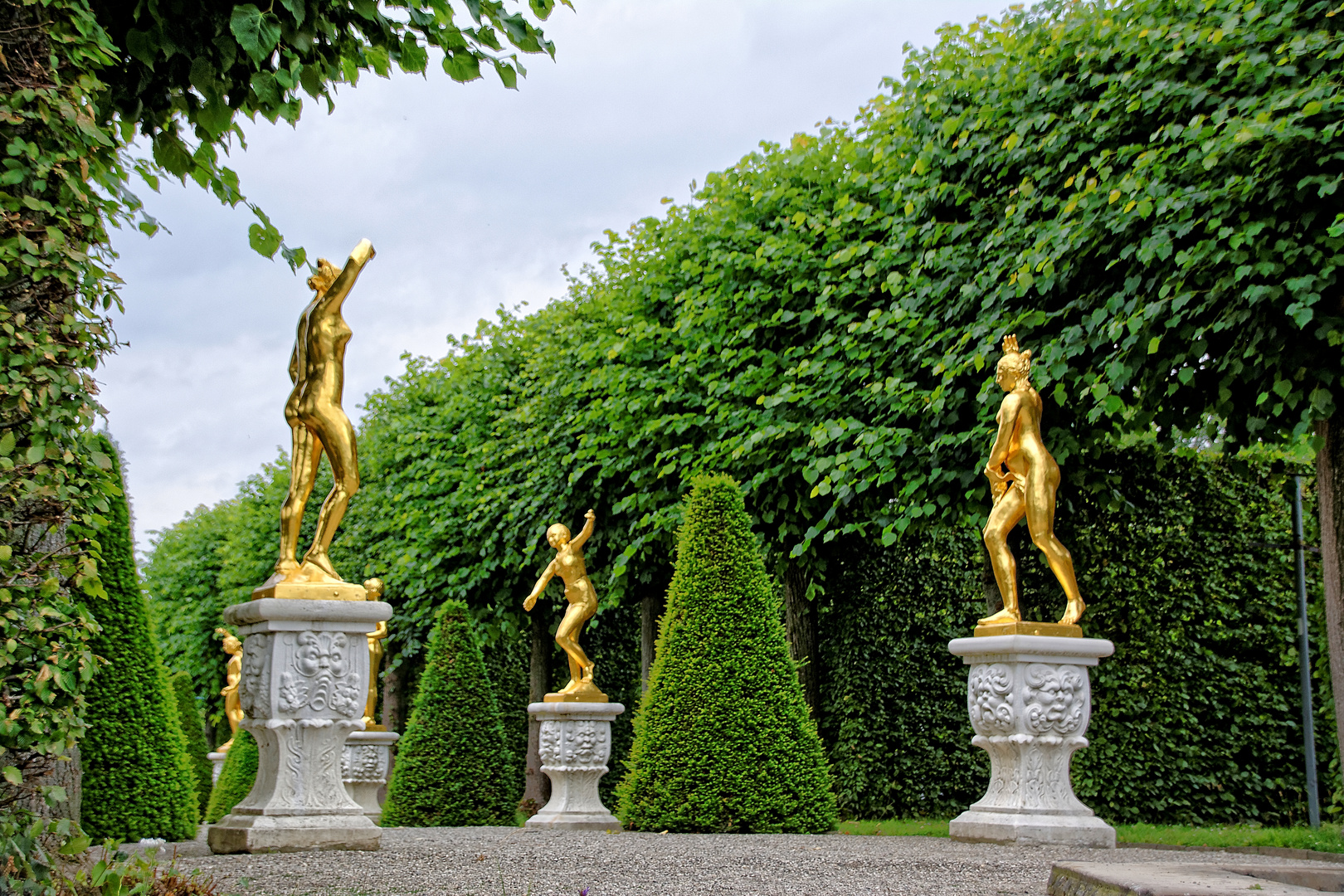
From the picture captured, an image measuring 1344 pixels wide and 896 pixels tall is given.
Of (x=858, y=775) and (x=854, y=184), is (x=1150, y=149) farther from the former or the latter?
(x=858, y=775)

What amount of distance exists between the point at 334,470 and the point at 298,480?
235 millimetres

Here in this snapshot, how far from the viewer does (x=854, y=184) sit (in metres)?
11.1

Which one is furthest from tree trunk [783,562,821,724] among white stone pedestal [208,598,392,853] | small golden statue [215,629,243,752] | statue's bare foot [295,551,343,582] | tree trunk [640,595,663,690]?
small golden statue [215,629,243,752]

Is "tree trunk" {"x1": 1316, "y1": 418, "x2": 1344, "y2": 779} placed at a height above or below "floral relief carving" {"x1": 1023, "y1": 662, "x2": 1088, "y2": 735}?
above

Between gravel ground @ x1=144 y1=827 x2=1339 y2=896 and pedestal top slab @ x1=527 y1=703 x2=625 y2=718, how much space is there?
3.35m

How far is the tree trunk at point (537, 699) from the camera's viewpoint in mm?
15711

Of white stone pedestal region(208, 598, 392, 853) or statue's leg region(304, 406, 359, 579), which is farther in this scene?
statue's leg region(304, 406, 359, 579)

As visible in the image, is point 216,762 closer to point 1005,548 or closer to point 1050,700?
point 1005,548

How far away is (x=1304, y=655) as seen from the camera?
449 inches

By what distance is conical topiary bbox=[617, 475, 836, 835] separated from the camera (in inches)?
348

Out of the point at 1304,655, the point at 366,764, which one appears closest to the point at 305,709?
the point at 366,764

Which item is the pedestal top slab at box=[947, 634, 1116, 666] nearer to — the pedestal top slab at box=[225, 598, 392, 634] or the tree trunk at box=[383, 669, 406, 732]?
the pedestal top slab at box=[225, 598, 392, 634]

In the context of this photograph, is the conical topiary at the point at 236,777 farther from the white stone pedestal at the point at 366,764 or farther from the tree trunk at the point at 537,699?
the tree trunk at the point at 537,699

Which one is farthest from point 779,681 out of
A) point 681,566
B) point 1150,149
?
point 1150,149
